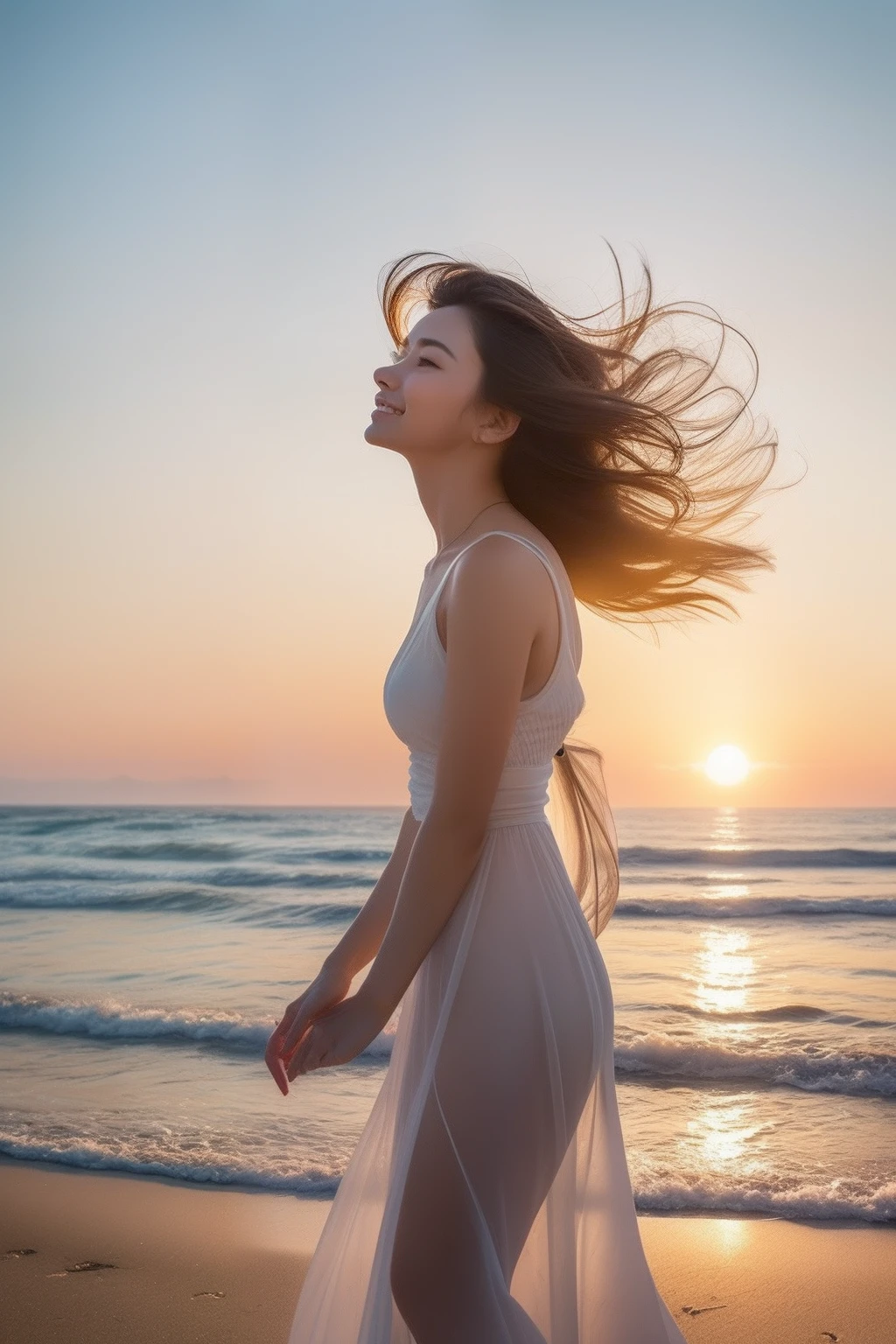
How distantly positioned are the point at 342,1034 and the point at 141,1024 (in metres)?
7.15

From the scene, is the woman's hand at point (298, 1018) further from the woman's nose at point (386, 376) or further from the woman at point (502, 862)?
the woman's nose at point (386, 376)

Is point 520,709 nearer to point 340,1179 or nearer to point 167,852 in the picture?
point 340,1179

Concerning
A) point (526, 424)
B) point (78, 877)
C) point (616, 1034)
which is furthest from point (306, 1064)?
point (78, 877)

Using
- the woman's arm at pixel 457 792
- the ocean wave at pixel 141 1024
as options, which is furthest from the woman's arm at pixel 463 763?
the ocean wave at pixel 141 1024

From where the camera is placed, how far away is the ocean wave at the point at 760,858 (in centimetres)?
2286

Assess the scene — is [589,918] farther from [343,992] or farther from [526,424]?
[526,424]

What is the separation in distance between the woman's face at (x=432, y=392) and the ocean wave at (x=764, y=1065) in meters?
5.95

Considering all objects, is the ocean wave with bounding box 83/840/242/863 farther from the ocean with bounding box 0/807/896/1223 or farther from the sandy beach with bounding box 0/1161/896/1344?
the sandy beach with bounding box 0/1161/896/1344

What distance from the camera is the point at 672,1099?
6.92 meters

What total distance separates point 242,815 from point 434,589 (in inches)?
1332

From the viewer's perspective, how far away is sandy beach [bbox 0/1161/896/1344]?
401cm

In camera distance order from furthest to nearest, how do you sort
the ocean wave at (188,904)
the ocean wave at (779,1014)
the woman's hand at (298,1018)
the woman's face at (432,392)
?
the ocean wave at (188,904), the ocean wave at (779,1014), the woman's face at (432,392), the woman's hand at (298,1018)

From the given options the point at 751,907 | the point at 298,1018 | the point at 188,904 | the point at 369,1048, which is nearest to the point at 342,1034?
the point at 298,1018

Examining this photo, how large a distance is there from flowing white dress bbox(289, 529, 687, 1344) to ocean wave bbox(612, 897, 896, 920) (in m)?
13.2
